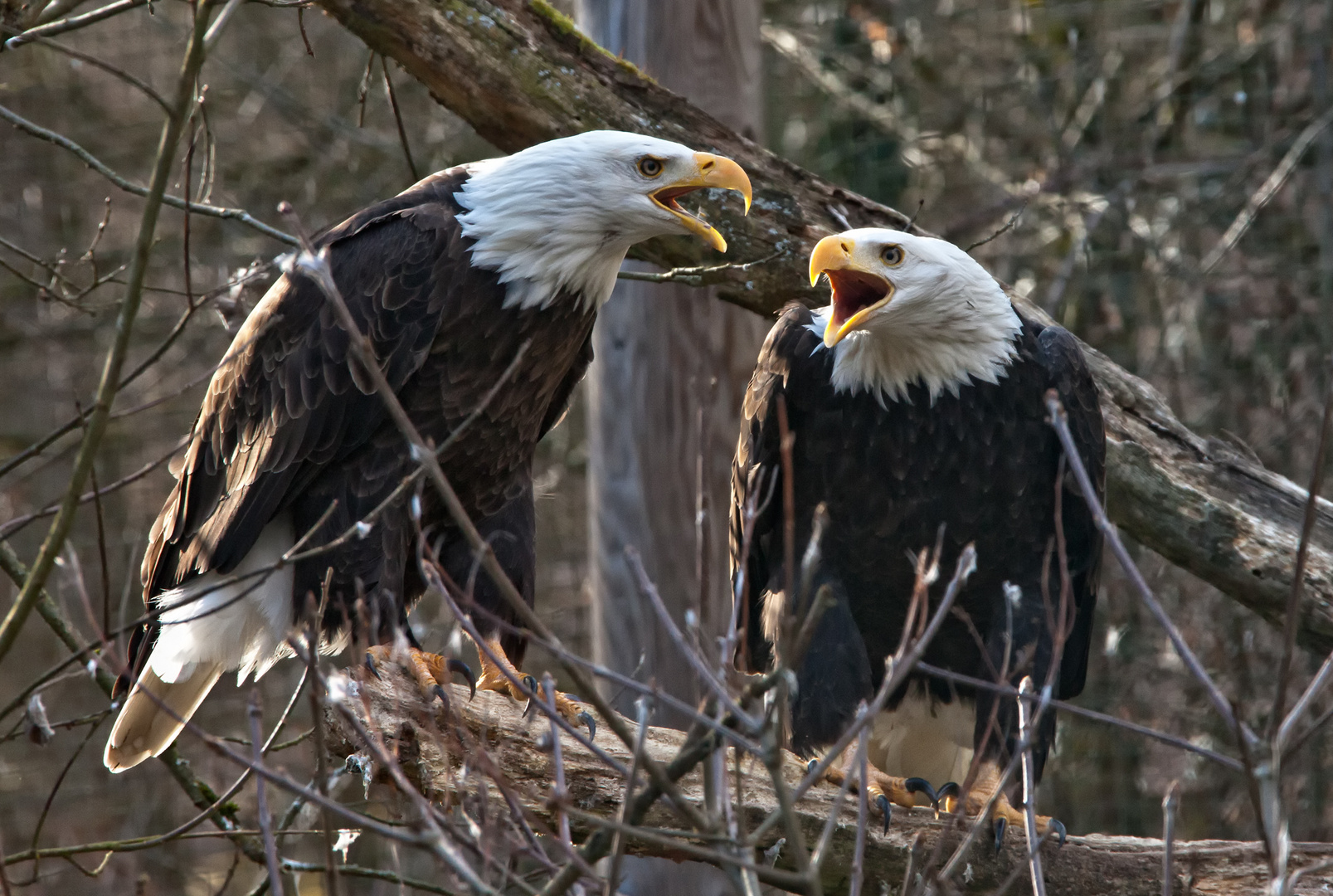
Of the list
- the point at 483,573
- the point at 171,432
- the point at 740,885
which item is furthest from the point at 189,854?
the point at 740,885

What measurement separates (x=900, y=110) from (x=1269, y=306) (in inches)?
73.9

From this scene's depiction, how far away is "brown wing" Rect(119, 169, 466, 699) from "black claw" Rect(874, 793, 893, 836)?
131 centimetres

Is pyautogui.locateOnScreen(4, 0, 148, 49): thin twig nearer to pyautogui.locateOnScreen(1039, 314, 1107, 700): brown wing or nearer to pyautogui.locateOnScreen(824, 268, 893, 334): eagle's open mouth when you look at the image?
pyautogui.locateOnScreen(824, 268, 893, 334): eagle's open mouth

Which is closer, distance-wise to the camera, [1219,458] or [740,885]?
[740,885]

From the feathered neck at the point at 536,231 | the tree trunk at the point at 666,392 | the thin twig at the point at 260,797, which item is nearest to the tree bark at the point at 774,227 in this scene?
the feathered neck at the point at 536,231

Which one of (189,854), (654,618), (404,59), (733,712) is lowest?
(189,854)

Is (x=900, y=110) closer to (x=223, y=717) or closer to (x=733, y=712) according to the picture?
(x=223, y=717)

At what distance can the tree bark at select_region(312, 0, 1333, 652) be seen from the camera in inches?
125

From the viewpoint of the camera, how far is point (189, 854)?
21.1 ft

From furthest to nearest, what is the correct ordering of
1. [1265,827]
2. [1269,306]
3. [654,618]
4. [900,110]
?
[900,110], [1269,306], [654,618], [1265,827]

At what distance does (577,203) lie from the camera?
9.61 ft

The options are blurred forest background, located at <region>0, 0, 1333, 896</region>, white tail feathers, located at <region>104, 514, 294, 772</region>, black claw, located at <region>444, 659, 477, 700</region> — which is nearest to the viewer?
black claw, located at <region>444, 659, 477, 700</region>

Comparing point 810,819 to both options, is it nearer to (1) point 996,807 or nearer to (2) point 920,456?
(1) point 996,807

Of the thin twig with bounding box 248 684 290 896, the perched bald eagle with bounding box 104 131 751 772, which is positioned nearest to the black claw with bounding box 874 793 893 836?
the perched bald eagle with bounding box 104 131 751 772
